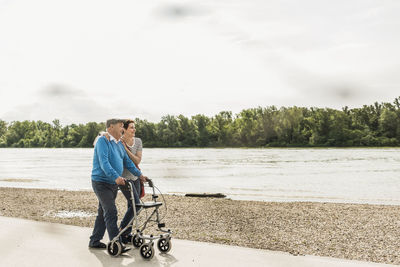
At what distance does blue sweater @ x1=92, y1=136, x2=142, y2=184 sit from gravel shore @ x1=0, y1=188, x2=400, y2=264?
2188 mm

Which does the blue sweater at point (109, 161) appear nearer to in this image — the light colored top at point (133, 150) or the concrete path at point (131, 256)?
the light colored top at point (133, 150)

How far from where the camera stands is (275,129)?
115812 mm

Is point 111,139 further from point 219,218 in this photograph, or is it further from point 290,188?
point 290,188

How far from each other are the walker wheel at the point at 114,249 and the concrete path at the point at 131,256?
0.06 meters

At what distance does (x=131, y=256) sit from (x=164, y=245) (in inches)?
17.4

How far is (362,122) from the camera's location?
4402 inches

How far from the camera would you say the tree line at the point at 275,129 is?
106312 millimetres

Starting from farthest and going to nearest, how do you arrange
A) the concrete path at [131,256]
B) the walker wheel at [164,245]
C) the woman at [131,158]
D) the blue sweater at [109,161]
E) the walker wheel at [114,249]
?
the woman at [131,158]
the walker wheel at [164,245]
the walker wheel at [114,249]
the blue sweater at [109,161]
the concrete path at [131,256]

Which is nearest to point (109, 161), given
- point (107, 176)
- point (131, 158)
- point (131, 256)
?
point (107, 176)

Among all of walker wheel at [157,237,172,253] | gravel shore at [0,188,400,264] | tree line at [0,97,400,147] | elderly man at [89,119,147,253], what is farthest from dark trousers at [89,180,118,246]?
tree line at [0,97,400,147]

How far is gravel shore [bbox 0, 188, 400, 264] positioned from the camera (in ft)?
21.1

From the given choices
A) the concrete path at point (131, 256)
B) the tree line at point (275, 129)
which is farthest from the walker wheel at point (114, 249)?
the tree line at point (275, 129)

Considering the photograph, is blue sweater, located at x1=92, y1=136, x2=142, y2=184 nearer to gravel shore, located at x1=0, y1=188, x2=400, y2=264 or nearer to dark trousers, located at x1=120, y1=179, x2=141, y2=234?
dark trousers, located at x1=120, y1=179, x2=141, y2=234

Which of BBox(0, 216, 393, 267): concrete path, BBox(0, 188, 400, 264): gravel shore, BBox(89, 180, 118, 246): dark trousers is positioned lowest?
BBox(0, 188, 400, 264): gravel shore
